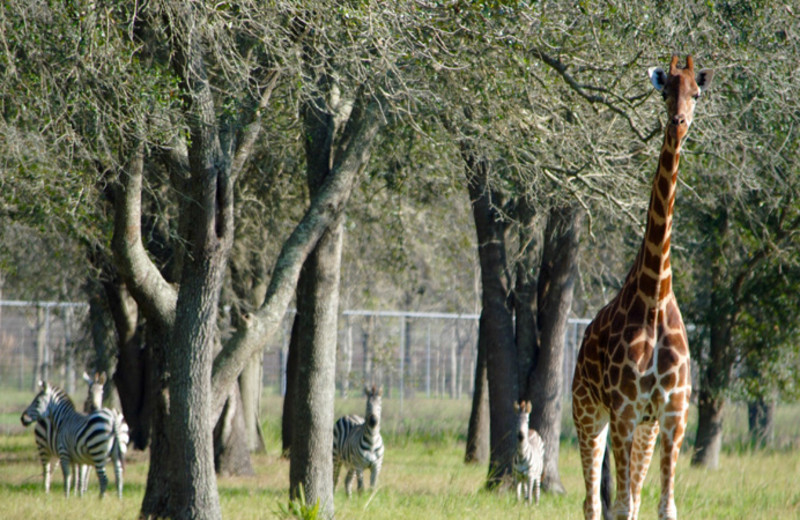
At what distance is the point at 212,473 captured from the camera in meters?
8.62

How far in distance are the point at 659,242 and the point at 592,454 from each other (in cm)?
210

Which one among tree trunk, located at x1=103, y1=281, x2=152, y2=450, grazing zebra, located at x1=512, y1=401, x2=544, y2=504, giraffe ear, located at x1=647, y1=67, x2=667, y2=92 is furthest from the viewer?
tree trunk, located at x1=103, y1=281, x2=152, y2=450

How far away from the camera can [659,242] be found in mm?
7074

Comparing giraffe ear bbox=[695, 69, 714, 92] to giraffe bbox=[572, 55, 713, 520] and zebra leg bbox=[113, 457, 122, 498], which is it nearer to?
giraffe bbox=[572, 55, 713, 520]

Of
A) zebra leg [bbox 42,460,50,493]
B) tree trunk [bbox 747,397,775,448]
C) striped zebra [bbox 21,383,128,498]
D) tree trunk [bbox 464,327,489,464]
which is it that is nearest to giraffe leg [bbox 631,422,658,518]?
striped zebra [bbox 21,383,128,498]

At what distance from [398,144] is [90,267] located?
5.03m

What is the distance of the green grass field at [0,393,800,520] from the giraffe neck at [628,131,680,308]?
154 inches

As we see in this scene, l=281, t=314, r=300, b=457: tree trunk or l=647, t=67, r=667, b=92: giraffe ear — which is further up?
l=647, t=67, r=667, b=92: giraffe ear

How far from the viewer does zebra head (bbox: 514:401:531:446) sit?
38.7ft

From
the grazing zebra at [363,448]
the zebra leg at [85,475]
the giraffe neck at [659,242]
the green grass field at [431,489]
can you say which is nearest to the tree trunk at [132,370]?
the green grass field at [431,489]

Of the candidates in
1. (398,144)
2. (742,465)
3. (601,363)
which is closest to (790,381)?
(742,465)

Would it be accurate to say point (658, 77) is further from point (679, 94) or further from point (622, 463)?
point (622, 463)

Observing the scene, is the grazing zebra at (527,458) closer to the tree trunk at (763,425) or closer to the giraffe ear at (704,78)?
the giraffe ear at (704,78)

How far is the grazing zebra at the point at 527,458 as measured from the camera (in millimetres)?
11695
